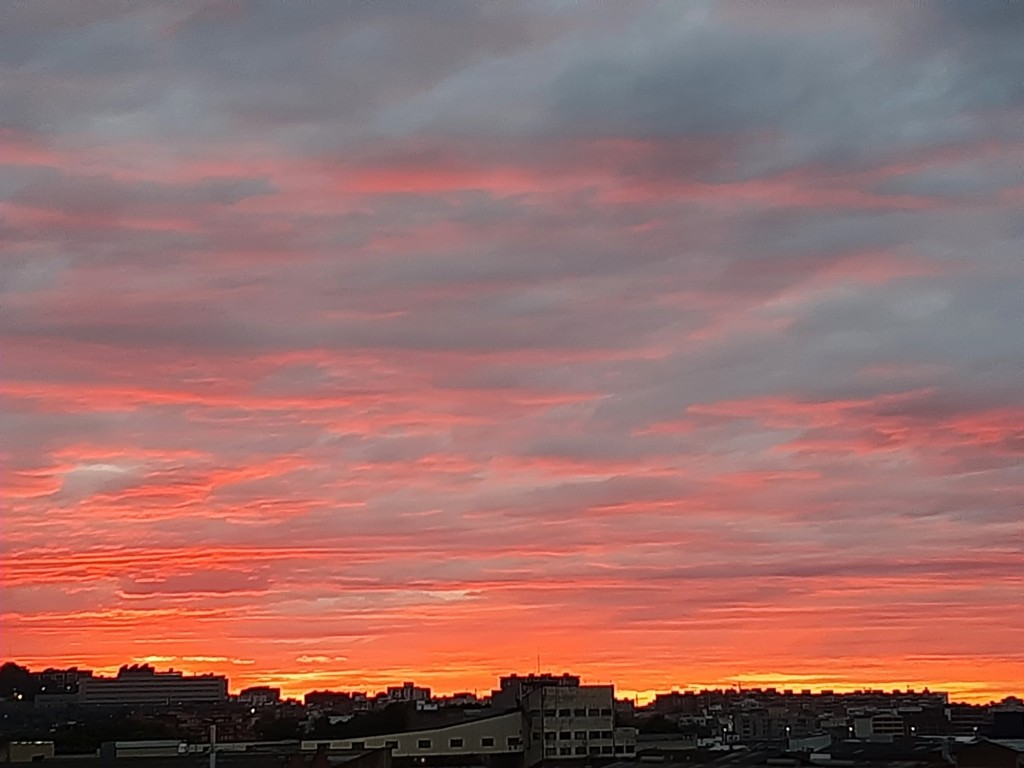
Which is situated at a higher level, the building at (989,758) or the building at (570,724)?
the building at (570,724)

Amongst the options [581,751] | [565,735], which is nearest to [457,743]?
[565,735]

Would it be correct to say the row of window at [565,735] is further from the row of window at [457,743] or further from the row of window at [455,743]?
the row of window at [455,743]

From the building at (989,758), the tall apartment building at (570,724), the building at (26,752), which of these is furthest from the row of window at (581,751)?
the building at (989,758)

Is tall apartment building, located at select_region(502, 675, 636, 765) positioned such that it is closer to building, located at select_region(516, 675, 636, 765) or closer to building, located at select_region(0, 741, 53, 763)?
building, located at select_region(516, 675, 636, 765)

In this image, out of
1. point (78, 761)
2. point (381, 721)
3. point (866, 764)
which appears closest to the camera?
point (866, 764)

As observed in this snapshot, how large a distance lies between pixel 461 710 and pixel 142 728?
1203 inches

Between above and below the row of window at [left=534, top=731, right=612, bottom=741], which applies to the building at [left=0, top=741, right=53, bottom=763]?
below

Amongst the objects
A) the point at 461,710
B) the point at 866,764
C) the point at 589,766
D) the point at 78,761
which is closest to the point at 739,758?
the point at 866,764

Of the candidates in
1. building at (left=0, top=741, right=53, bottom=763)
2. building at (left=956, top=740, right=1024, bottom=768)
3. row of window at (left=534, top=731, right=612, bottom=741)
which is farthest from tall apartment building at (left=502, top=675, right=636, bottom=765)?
building at (left=956, top=740, right=1024, bottom=768)

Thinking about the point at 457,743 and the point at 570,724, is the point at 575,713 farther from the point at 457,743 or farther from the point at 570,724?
the point at 457,743

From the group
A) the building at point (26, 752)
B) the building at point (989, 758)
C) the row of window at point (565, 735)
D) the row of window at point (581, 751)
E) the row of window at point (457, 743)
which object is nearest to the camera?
the building at point (989, 758)

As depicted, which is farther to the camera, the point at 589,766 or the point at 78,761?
the point at 78,761

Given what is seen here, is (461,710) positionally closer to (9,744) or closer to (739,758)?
(9,744)

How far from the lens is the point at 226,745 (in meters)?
123
